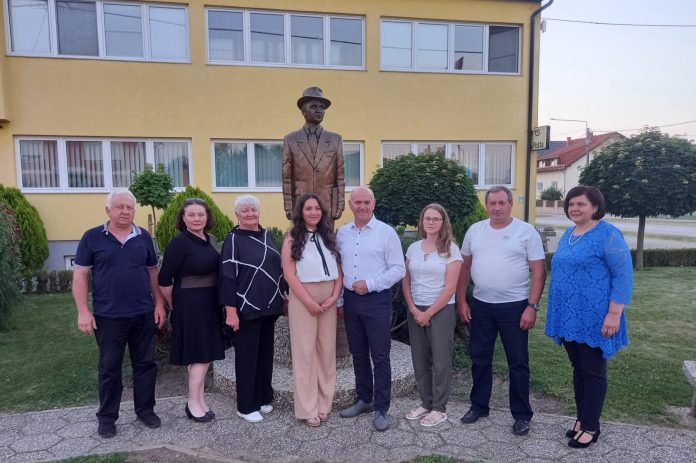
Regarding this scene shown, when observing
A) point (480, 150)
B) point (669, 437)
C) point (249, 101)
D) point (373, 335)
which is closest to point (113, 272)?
point (373, 335)

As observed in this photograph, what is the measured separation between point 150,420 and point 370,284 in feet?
6.89

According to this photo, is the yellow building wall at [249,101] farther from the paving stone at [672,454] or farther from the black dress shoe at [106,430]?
the paving stone at [672,454]

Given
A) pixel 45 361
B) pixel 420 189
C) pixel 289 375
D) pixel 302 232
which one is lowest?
pixel 45 361

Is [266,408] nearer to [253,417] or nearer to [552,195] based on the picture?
[253,417]

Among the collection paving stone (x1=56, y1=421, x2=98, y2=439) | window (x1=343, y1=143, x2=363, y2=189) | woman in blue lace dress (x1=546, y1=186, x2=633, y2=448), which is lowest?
paving stone (x1=56, y1=421, x2=98, y2=439)

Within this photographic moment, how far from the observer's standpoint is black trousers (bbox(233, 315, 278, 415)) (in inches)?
146

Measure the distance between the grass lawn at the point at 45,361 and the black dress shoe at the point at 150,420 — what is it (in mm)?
917

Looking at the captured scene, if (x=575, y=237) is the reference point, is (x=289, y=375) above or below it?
below

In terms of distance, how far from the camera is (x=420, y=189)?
8.86 meters

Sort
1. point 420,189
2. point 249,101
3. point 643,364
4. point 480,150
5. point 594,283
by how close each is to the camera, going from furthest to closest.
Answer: point 480,150 → point 249,101 → point 420,189 → point 643,364 → point 594,283

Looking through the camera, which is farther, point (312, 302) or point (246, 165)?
point (246, 165)

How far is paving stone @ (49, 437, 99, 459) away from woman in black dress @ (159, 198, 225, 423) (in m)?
0.81

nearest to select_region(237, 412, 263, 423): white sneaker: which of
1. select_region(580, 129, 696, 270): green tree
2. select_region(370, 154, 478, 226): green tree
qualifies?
select_region(370, 154, 478, 226): green tree

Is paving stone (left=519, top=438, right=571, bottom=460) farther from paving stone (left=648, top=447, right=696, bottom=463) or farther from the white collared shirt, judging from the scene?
the white collared shirt
